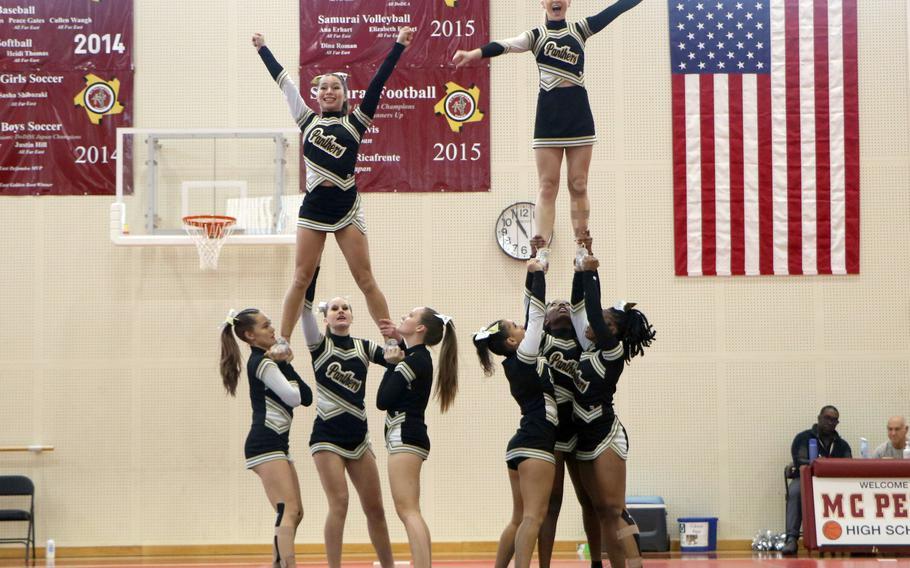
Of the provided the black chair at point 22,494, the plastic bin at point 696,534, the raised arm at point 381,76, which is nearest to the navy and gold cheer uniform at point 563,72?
the raised arm at point 381,76

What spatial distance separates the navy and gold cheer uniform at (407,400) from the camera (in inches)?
263

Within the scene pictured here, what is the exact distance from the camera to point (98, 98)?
11688 millimetres

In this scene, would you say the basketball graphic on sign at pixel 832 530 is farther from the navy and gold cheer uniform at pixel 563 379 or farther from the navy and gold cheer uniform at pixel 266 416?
the navy and gold cheer uniform at pixel 266 416

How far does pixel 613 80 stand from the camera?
11797 mm

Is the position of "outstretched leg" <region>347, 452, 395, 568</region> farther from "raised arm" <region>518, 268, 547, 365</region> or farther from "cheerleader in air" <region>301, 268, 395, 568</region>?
"raised arm" <region>518, 268, 547, 365</region>

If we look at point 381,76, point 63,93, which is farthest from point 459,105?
point 381,76

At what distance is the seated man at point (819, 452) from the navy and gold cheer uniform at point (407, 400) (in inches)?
224

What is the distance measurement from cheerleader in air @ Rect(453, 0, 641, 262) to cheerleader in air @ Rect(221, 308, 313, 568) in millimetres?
1833

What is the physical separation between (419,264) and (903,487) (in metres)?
5.32

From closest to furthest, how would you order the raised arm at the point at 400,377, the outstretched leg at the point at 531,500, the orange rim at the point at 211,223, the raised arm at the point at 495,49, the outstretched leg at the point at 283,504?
the raised arm at the point at 495,49 → the outstretched leg at the point at 531,500 → the raised arm at the point at 400,377 → the outstretched leg at the point at 283,504 → the orange rim at the point at 211,223

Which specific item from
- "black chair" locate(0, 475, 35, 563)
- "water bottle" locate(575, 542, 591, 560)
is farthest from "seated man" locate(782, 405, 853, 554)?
"black chair" locate(0, 475, 35, 563)

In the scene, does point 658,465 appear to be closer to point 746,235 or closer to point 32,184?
point 746,235

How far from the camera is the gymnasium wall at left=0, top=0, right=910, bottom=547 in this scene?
11469mm

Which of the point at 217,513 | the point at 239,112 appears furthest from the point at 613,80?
the point at 217,513
